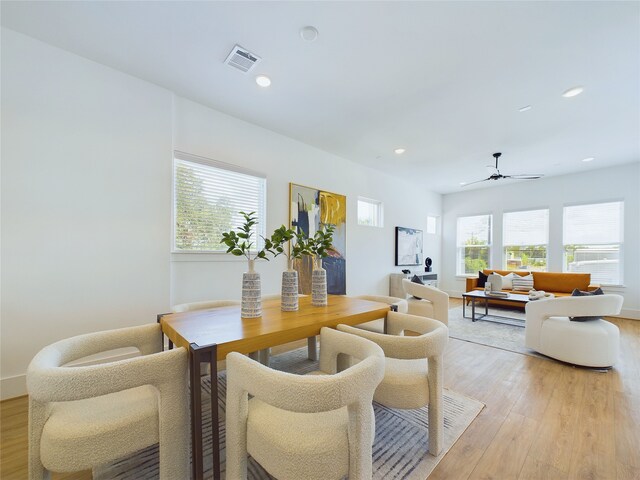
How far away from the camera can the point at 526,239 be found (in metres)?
5.98

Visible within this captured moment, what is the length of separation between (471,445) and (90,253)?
3.23 m

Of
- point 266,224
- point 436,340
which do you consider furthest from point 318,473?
point 266,224

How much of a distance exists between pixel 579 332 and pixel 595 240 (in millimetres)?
3957

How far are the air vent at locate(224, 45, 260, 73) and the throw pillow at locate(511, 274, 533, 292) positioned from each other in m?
5.90

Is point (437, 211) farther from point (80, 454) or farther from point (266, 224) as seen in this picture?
point (80, 454)

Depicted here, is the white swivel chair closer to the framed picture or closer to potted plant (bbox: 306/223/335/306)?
potted plant (bbox: 306/223/335/306)

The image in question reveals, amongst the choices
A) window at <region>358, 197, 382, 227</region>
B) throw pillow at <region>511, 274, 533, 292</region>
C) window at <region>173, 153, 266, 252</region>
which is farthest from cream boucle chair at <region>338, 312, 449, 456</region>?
throw pillow at <region>511, 274, 533, 292</region>

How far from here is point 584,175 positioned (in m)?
5.30

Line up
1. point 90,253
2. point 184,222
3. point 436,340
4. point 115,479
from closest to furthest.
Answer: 1. point 115,479
2. point 436,340
3. point 90,253
4. point 184,222

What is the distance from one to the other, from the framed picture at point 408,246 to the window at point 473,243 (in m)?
1.41

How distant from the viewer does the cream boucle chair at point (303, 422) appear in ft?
2.93

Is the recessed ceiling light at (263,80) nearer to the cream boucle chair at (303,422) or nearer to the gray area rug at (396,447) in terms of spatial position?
the cream boucle chair at (303,422)

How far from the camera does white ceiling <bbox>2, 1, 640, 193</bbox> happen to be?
6.08 ft

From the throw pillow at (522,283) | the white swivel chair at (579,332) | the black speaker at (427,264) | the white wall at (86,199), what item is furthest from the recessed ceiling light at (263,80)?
the throw pillow at (522,283)
